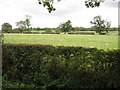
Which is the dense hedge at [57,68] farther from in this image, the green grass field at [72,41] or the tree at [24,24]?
the tree at [24,24]

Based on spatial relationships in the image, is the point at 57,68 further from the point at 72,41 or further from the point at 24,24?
the point at 24,24

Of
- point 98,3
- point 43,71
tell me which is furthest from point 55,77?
point 98,3

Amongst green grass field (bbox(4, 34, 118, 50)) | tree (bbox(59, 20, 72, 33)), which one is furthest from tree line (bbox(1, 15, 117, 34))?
green grass field (bbox(4, 34, 118, 50))

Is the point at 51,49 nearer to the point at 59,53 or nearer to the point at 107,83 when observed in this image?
the point at 59,53

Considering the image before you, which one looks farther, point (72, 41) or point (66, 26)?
point (66, 26)

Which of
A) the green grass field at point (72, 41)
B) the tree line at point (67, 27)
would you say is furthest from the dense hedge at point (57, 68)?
the tree line at point (67, 27)

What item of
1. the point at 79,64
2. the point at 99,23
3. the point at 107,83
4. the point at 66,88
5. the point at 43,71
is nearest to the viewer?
the point at 107,83

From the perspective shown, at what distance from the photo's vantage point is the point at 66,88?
7035 millimetres

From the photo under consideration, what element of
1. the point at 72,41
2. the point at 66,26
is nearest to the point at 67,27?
the point at 66,26

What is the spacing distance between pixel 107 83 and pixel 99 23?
3231 inches

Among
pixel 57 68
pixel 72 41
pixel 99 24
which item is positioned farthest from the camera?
pixel 99 24

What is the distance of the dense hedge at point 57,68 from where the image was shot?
6594 mm

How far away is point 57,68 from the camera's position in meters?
7.88

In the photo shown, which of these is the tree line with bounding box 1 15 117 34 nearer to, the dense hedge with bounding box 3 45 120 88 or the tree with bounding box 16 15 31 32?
the tree with bounding box 16 15 31 32
